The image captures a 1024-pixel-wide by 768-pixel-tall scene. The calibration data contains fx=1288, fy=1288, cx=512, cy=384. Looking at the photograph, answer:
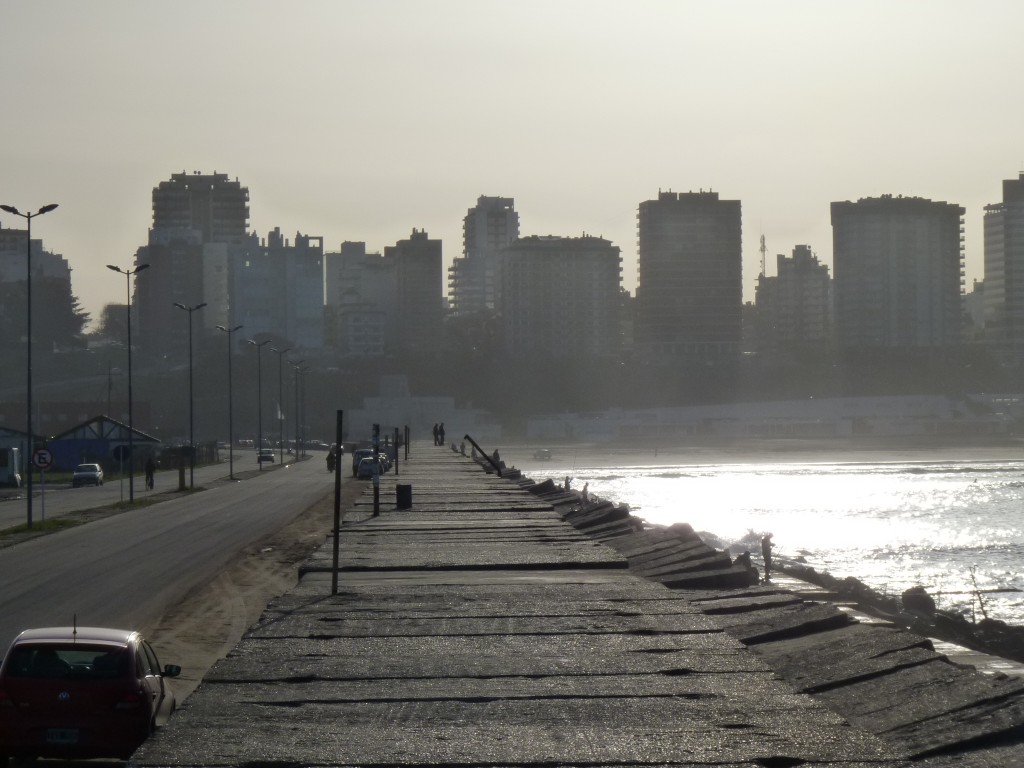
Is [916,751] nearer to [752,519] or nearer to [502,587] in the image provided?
[502,587]

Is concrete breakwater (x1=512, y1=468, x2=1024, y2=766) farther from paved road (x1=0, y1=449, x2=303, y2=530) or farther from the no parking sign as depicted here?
paved road (x1=0, y1=449, x2=303, y2=530)

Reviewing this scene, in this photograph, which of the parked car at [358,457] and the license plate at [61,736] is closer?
the license plate at [61,736]

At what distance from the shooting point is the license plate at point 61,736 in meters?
10.6

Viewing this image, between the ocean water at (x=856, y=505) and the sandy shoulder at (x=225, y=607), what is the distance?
1535 cm

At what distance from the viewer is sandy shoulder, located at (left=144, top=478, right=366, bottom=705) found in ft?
61.9

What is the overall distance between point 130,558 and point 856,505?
54115mm

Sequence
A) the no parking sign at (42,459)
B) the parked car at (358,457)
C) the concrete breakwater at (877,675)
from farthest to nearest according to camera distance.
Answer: the parked car at (358,457)
the no parking sign at (42,459)
the concrete breakwater at (877,675)

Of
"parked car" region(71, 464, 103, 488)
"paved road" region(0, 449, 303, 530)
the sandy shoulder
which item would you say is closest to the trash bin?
the sandy shoulder

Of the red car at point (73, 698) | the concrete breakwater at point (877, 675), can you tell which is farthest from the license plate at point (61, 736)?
the concrete breakwater at point (877, 675)

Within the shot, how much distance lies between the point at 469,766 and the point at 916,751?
3648 mm

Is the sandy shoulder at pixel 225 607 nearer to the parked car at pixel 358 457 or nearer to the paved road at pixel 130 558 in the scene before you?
the paved road at pixel 130 558

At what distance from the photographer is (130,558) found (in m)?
32.2

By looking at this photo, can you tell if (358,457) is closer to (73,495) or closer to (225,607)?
(73,495)

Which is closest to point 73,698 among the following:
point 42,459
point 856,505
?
point 42,459
